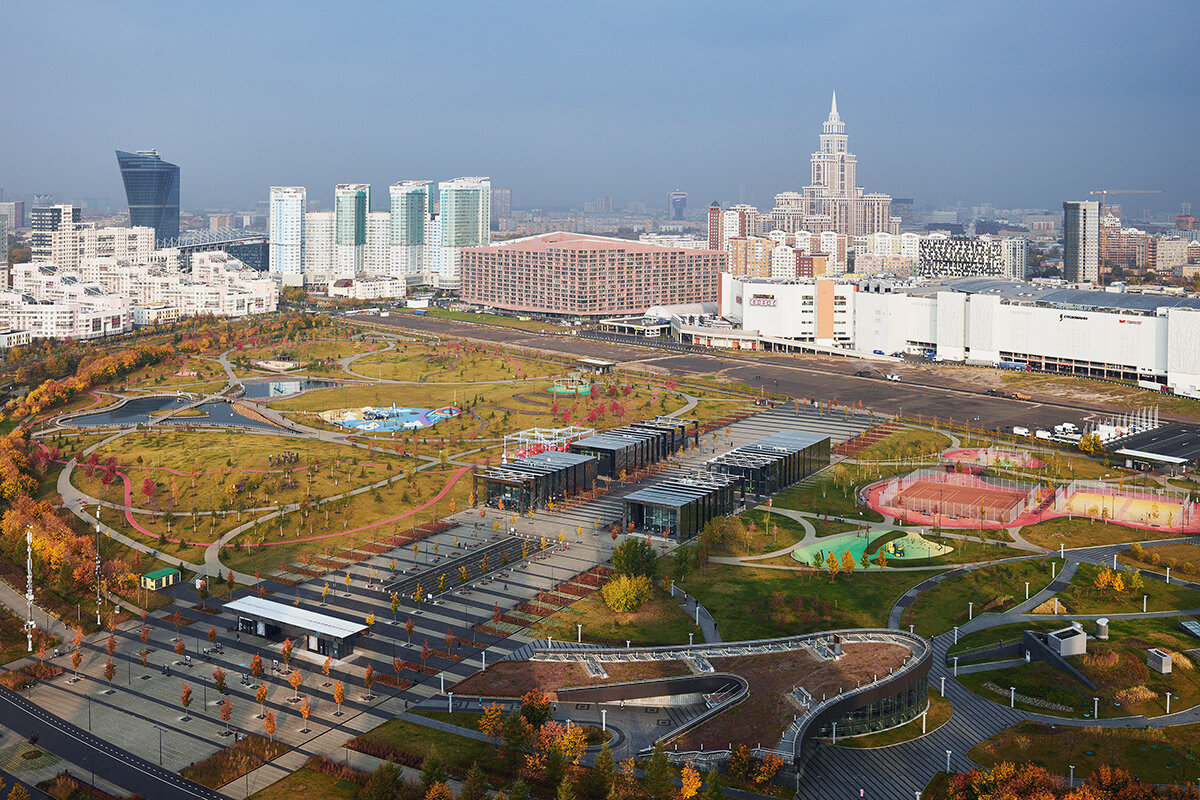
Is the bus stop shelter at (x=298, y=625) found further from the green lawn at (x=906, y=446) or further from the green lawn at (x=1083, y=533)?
the green lawn at (x=906, y=446)

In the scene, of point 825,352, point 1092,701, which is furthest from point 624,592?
point 825,352

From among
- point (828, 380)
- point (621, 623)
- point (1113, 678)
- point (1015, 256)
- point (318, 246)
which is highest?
point (318, 246)

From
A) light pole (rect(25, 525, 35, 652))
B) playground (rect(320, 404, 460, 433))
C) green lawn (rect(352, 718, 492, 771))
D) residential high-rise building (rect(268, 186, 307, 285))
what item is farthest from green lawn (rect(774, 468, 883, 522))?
residential high-rise building (rect(268, 186, 307, 285))

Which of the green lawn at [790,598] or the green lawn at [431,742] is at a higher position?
the green lawn at [790,598]

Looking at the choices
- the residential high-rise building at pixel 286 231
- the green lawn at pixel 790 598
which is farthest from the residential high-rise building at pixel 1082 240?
the green lawn at pixel 790 598

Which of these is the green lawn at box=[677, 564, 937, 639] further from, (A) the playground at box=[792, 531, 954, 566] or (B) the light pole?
(B) the light pole

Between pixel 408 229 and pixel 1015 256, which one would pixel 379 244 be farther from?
pixel 1015 256

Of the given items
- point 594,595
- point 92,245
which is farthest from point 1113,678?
→ point 92,245
